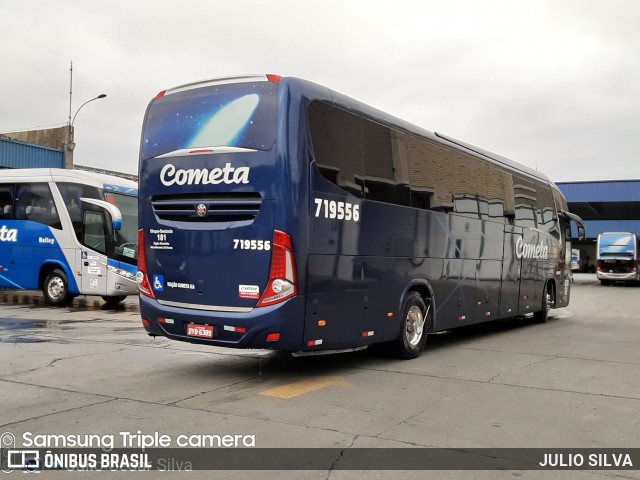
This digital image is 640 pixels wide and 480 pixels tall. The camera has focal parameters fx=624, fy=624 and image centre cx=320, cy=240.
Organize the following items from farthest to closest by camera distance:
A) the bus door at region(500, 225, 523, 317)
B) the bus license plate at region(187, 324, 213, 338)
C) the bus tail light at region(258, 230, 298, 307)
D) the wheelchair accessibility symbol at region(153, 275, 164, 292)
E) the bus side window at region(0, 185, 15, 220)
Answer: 1. the bus side window at region(0, 185, 15, 220)
2. the bus door at region(500, 225, 523, 317)
3. the wheelchair accessibility symbol at region(153, 275, 164, 292)
4. the bus license plate at region(187, 324, 213, 338)
5. the bus tail light at region(258, 230, 298, 307)

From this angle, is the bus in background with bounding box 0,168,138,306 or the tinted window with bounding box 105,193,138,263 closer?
→ the bus in background with bounding box 0,168,138,306

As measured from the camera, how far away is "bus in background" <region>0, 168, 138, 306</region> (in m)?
16.6

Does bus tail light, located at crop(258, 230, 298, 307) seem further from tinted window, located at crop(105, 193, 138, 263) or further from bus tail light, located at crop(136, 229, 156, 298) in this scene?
tinted window, located at crop(105, 193, 138, 263)

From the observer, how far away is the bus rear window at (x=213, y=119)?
23.7 ft

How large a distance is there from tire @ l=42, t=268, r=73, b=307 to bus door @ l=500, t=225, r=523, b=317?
11355 mm

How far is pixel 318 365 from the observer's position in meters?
8.79

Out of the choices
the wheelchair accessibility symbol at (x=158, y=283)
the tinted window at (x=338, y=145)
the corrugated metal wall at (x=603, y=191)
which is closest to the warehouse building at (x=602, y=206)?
the corrugated metal wall at (x=603, y=191)

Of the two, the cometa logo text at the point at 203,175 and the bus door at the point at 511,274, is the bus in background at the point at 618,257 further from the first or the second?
the cometa logo text at the point at 203,175

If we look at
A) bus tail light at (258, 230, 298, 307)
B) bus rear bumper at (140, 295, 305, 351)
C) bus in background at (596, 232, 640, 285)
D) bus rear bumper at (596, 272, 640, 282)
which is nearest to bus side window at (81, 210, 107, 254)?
bus rear bumper at (140, 295, 305, 351)

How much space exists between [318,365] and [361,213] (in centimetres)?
229

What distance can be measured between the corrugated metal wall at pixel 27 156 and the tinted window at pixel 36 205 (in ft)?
49.0

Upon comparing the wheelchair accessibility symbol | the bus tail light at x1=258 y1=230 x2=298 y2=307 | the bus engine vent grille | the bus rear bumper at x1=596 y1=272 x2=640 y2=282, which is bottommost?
the bus rear bumper at x1=596 y1=272 x2=640 y2=282

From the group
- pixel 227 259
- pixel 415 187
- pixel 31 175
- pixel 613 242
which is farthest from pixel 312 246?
pixel 613 242

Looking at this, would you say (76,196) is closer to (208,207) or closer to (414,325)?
(208,207)
